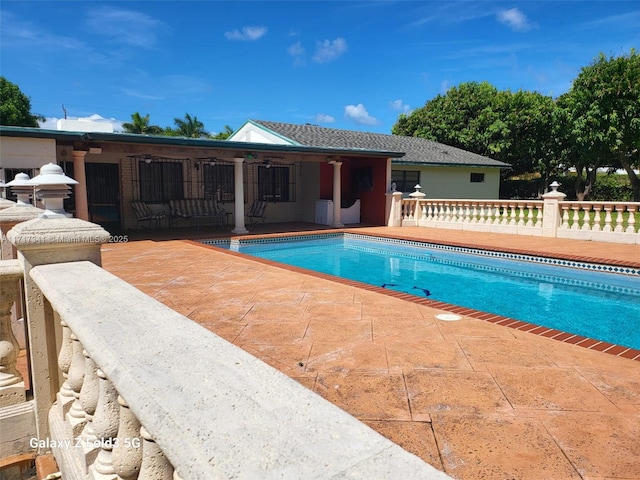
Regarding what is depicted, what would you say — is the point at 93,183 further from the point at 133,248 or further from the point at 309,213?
the point at 309,213

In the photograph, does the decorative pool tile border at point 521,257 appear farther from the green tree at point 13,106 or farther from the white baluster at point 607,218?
the green tree at point 13,106

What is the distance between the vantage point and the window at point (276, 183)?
57.8ft

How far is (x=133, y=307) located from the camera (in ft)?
6.19

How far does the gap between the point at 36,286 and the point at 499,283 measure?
8282 mm

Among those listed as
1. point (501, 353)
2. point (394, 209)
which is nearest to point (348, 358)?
point (501, 353)

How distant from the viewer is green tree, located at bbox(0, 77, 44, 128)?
95.8ft

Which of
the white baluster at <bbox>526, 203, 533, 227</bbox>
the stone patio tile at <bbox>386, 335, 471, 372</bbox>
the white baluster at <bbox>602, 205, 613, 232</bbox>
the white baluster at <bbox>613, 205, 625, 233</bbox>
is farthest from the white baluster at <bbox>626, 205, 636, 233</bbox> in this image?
the stone patio tile at <bbox>386, 335, 471, 372</bbox>

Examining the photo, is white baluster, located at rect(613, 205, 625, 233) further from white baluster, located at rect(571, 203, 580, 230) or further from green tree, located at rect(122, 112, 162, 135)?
green tree, located at rect(122, 112, 162, 135)

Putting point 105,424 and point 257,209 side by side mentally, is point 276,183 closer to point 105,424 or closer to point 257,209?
point 257,209

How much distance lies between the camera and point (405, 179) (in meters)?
20.7

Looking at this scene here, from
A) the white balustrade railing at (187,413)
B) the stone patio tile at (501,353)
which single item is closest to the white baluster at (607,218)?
the stone patio tile at (501,353)

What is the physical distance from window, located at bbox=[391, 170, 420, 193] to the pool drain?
15.7 m

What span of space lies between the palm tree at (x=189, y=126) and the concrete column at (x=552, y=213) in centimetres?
3507

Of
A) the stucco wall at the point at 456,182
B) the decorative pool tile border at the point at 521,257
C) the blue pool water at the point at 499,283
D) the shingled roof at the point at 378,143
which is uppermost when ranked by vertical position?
the shingled roof at the point at 378,143
